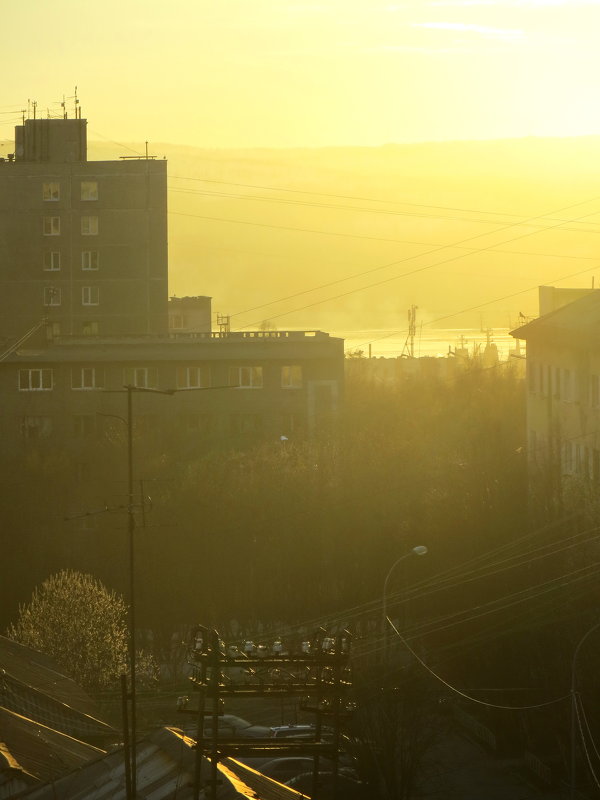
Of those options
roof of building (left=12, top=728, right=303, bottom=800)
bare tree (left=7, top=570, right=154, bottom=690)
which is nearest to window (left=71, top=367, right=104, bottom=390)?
bare tree (left=7, top=570, right=154, bottom=690)

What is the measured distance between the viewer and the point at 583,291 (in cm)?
4694

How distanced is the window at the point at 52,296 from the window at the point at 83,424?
10.1m

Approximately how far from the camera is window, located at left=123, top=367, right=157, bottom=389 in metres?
52.4

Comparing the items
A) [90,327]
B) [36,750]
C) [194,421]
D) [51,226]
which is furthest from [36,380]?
[36,750]

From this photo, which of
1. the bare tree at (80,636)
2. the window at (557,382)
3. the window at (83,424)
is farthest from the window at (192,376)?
the bare tree at (80,636)

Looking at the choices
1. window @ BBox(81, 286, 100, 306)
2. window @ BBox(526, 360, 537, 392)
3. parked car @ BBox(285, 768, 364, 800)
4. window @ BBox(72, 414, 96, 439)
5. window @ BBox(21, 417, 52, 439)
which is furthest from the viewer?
window @ BBox(81, 286, 100, 306)

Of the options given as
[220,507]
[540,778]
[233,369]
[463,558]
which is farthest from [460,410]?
[540,778]

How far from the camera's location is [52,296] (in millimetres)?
60000

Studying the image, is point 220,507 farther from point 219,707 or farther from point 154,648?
point 219,707

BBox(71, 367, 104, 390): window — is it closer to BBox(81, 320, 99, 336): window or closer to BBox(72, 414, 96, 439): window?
BBox(72, 414, 96, 439): window

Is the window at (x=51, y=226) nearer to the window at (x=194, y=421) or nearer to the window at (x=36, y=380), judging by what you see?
the window at (x=36, y=380)

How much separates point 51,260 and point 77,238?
64.7 inches

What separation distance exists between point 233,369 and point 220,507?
1445cm

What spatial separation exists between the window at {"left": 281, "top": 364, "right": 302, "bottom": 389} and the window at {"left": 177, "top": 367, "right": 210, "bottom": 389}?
3.07 m
